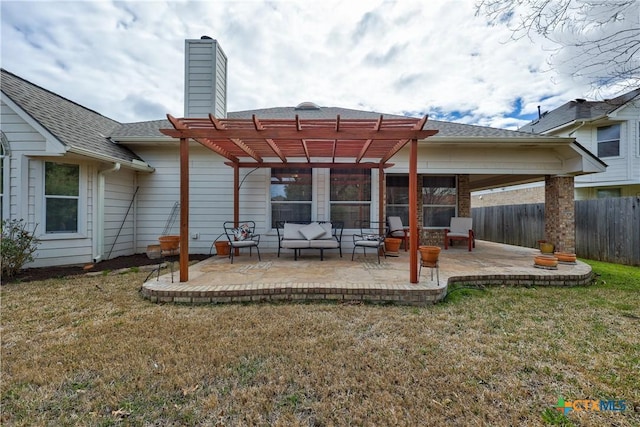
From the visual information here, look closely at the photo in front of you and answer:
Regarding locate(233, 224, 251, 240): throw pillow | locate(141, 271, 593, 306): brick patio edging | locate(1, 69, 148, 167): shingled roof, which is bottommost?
locate(141, 271, 593, 306): brick patio edging

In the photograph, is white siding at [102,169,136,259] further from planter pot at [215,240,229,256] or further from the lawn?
the lawn

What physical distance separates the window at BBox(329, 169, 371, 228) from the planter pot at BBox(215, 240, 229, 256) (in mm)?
2674

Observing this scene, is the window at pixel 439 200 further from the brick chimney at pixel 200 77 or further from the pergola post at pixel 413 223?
the brick chimney at pixel 200 77

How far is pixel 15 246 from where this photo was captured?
4.70 m

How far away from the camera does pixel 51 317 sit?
3.19 meters

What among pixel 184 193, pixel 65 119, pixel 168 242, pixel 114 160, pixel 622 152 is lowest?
pixel 168 242

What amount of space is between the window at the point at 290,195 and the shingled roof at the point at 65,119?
3.36 metres

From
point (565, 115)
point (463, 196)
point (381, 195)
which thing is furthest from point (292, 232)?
point (565, 115)

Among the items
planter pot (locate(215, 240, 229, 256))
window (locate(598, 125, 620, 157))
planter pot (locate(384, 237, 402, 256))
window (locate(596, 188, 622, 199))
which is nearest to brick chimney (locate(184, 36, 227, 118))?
planter pot (locate(215, 240, 229, 256))

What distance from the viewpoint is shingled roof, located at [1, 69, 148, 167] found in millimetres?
5246

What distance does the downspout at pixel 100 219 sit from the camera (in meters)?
5.94

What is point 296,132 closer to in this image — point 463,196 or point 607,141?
point 463,196

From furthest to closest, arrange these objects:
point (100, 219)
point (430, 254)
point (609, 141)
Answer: point (609, 141) → point (100, 219) → point (430, 254)

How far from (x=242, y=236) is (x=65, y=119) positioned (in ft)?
15.1
